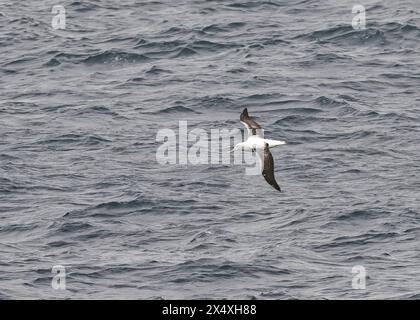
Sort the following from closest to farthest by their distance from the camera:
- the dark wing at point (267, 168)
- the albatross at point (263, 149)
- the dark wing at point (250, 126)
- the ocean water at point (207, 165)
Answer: the dark wing at point (267, 168)
the albatross at point (263, 149)
the ocean water at point (207, 165)
the dark wing at point (250, 126)

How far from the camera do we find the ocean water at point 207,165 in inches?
1196

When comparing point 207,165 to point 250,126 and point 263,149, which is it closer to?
point 250,126

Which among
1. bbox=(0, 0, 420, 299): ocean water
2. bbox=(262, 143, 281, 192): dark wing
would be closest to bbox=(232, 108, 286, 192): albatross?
bbox=(262, 143, 281, 192): dark wing

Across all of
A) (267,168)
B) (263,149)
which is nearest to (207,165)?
(263,149)

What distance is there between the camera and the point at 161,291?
2912 cm

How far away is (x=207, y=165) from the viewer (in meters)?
37.2

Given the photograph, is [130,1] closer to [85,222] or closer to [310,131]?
[310,131]

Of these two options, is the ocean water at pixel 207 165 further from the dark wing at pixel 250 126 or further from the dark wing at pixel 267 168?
the dark wing at pixel 250 126

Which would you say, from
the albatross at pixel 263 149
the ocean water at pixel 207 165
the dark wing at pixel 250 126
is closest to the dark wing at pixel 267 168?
the albatross at pixel 263 149

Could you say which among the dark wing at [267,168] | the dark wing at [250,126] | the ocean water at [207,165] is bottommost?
the ocean water at [207,165]

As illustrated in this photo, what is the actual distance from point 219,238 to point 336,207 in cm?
331

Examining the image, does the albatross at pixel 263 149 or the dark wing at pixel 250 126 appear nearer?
the albatross at pixel 263 149

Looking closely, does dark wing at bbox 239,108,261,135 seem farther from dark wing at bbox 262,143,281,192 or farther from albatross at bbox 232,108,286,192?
dark wing at bbox 262,143,281,192

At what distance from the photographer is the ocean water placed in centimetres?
3039
